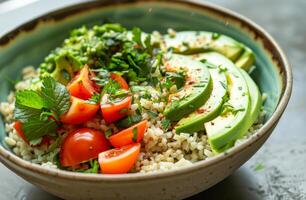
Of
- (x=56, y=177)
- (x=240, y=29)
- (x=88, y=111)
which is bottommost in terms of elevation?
(x=56, y=177)

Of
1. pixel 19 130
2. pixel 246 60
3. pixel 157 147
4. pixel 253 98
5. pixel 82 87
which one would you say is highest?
pixel 246 60

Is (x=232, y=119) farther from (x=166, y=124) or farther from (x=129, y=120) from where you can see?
(x=129, y=120)

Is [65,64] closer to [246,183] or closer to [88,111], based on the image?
[88,111]

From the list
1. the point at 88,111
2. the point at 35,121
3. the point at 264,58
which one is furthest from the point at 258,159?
the point at 35,121

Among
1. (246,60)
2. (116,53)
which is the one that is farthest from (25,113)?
(246,60)

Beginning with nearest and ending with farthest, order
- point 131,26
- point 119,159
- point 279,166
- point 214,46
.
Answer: point 119,159 → point 279,166 → point 214,46 → point 131,26
